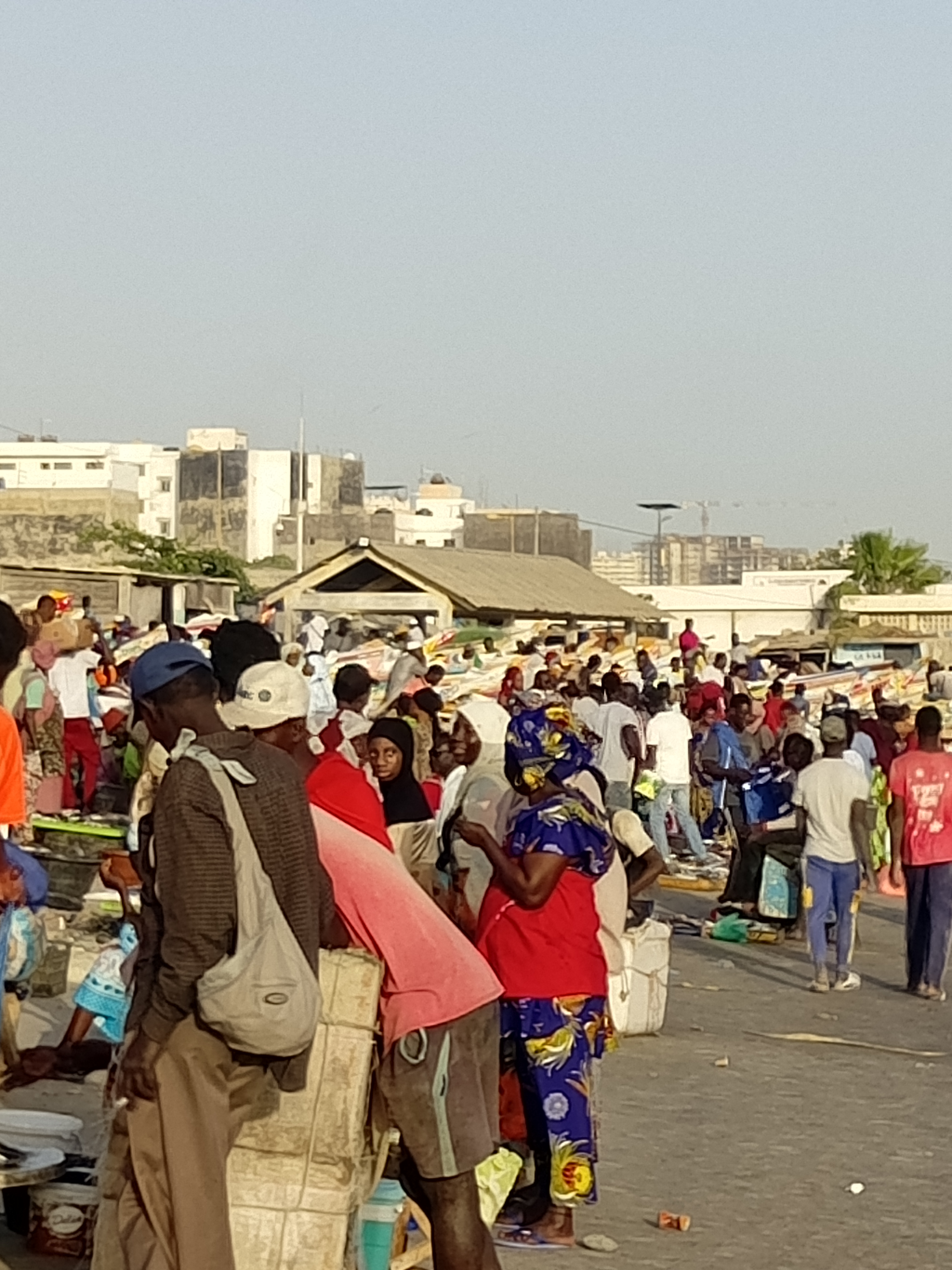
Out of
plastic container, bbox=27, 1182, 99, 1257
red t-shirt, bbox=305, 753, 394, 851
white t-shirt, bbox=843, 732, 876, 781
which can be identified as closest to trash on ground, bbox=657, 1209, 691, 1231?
red t-shirt, bbox=305, 753, 394, 851

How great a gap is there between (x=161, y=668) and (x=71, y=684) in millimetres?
12751

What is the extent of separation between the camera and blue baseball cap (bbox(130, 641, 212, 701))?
5.61 meters

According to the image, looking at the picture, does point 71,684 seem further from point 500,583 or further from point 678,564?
point 678,564

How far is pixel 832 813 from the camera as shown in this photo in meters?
13.5

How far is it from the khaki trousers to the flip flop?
2.31 meters

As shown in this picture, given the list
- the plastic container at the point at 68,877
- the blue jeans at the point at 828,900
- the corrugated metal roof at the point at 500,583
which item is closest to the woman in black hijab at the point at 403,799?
the plastic container at the point at 68,877

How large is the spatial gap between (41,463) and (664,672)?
8006cm

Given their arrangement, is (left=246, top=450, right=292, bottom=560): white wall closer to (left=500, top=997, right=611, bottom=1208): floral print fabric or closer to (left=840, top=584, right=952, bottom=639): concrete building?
(left=840, top=584, right=952, bottom=639): concrete building

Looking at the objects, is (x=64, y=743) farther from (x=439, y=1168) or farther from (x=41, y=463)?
(x=41, y=463)

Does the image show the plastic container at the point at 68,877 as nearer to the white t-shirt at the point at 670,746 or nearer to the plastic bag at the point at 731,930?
the plastic bag at the point at 731,930

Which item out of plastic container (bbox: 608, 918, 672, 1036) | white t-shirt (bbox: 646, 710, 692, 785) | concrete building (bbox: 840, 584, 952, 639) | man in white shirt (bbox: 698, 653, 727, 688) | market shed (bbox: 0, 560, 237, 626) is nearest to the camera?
plastic container (bbox: 608, 918, 672, 1036)

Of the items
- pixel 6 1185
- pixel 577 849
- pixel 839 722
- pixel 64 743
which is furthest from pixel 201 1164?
pixel 64 743

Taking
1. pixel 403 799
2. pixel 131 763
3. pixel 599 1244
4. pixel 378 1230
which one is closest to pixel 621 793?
pixel 131 763

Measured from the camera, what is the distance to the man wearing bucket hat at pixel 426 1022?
5695mm
